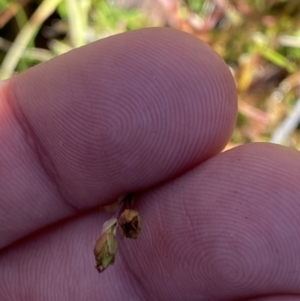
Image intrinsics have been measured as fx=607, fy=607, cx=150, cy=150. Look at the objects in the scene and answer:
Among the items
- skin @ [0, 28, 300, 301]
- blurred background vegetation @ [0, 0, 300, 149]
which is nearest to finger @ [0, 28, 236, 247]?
skin @ [0, 28, 300, 301]

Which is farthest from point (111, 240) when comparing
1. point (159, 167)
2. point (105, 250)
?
point (159, 167)

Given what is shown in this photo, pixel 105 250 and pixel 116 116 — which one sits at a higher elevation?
Result: pixel 116 116

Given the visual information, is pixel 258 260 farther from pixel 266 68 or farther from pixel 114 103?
pixel 266 68

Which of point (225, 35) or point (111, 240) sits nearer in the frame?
point (111, 240)

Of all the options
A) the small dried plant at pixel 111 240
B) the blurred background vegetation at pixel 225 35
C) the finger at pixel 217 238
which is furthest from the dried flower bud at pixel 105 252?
the blurred background vegetation at pixel 225 35

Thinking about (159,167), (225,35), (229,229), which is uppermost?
(225,35)

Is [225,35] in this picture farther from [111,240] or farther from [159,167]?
[111,240]
